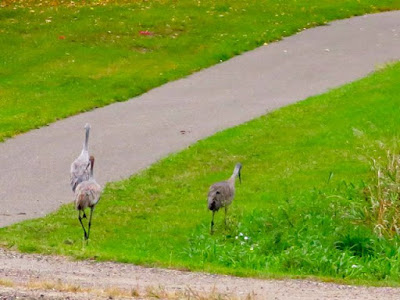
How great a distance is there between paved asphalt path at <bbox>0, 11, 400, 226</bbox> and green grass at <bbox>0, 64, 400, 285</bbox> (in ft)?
2.61

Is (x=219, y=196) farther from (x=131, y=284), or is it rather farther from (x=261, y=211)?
(x=131, y=284)

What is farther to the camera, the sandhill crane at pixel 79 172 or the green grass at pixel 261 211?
the sandhill crane at pixel 79 172

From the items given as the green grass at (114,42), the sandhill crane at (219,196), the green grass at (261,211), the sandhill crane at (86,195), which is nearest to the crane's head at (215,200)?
the sandhill crane at (219,196)

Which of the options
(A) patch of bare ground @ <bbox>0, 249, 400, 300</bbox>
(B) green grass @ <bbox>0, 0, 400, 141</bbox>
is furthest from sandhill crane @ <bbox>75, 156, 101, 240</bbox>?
(B) green grass @ <bbox>0, 0, 400, 141</bbox>

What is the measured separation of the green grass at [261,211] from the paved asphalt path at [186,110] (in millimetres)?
797

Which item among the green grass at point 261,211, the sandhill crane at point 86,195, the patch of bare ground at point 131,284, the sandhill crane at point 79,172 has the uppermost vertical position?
the patch of bare ground at point 131,284

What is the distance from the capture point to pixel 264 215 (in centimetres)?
1543

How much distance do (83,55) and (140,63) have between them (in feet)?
5.26

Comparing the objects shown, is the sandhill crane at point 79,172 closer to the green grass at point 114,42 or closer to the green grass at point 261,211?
the green grass at point 261,211

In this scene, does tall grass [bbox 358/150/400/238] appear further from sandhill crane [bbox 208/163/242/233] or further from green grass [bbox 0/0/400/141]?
green grass [bbox 0/0/400/141]

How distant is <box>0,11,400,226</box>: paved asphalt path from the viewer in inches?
699

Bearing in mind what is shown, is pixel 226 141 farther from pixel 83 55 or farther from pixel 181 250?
pixel 83 55

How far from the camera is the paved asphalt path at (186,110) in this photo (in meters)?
17.8

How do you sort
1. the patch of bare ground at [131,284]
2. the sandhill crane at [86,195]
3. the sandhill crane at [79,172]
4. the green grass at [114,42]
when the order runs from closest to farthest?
the patch of bare ground at [131,284]
the sandhill crane at [86,195]
the sandhill crane at [79,172]
the green grass at [114,42]
